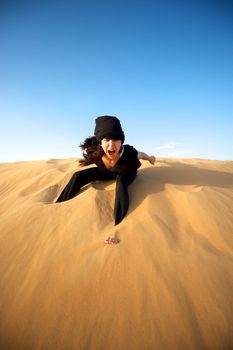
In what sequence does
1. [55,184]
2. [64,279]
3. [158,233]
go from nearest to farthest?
1. [64,279]
2. [158,233]
3. [55,184]

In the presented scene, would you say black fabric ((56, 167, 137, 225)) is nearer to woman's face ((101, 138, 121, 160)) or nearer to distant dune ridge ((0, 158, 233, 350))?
distant dune ridge ((0, 158, 233, 350))

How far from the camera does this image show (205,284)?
171cm

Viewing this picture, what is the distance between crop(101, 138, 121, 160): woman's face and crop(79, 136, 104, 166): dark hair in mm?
227

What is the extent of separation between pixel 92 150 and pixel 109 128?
592 mm

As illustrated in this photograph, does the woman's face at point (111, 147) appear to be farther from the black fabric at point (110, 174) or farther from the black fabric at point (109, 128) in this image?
the black fabric at point (110, 174)

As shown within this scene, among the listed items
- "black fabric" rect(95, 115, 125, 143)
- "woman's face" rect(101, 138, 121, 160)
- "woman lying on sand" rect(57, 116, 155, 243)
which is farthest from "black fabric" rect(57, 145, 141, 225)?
"black fabric" rect(95, 115, 125, 143)

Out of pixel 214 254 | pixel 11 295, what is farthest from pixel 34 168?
pixel 214 254

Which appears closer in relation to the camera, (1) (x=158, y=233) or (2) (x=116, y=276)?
(2) (x=116, y=276)

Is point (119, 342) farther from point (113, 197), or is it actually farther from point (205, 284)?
point (113, 197)

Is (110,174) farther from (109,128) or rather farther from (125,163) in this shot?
(109,128)

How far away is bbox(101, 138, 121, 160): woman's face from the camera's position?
311 centimetres

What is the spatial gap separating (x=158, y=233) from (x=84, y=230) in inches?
30.6

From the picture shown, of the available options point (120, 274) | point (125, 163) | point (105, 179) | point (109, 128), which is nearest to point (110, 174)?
point (105, 179)

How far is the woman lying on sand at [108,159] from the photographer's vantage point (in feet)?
10.2
